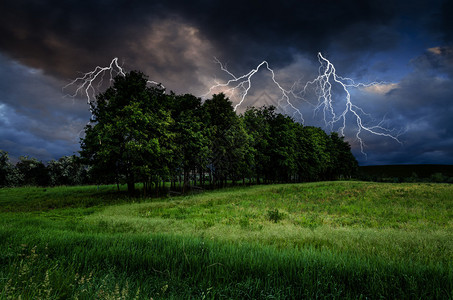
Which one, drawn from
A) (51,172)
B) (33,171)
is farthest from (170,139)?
(33,171)

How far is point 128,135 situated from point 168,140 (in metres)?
4.78

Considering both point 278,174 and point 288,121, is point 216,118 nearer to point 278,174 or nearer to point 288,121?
point 278,174

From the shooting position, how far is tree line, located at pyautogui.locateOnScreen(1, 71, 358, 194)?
20.6 metres

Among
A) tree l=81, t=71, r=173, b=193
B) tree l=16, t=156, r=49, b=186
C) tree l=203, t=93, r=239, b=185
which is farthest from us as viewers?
tree l=16, t=156, r=49, b=186

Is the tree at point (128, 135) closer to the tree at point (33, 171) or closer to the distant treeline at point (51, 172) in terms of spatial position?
the distant treeline at point (51, 172)

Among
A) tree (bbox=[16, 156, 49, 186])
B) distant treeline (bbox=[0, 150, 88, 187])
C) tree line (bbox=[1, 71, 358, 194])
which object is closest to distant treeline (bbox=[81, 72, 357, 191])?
tree line (bbox=[1, 71, 358, 194])

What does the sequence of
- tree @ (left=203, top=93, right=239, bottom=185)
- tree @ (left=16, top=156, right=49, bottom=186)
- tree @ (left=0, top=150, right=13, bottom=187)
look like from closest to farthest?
1. tree @ (left=203, top=93, right=239, bottom=185)
2. tree @ (left=0, top=150, right=13, bottom=187)
3. tree @ (left=16, top=156, right=49, bottom=186)

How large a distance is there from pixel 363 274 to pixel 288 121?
49.7 meters

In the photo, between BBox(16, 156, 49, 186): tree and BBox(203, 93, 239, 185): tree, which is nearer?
BBox(203, 93, 239, 185): tree

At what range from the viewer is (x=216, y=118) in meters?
33.1

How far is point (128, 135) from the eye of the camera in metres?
20.7

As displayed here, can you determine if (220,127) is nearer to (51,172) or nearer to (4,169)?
(4,169)

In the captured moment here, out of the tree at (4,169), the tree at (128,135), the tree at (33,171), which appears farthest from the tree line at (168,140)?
the tree at (33,171)

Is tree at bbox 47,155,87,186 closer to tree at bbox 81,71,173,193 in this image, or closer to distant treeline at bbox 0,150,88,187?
distant treeline at bbox 0,150,88,187
